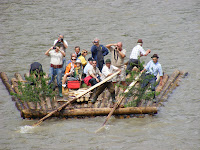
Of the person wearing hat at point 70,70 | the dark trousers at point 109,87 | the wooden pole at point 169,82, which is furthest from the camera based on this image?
the wooden pole at point 169,82

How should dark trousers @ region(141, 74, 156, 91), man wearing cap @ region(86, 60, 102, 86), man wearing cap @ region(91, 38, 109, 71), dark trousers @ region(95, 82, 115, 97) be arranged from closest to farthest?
1. dark trousers @ region(95, 82, 115, 97)
2. dark trousers @ region(141, 74, 156, 91)
3. man wearing cap @ region(86, 60, 102, 86)
4. man wearing cap @ region(91, 38, 109, 71)

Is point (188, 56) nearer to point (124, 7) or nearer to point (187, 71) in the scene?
point (187, 71)

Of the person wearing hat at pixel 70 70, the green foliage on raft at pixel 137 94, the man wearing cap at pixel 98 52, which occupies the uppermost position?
the man wearing cap at pixel 98 52

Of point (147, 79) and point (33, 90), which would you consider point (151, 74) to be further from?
point (33, 90)

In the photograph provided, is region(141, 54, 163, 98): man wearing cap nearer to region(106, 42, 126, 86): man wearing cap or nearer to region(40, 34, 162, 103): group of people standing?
region(40, 34, 162, 103): group of people standing

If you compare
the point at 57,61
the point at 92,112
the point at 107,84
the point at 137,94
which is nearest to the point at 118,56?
the point at 107,84

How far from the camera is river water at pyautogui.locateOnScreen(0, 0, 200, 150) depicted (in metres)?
14.9

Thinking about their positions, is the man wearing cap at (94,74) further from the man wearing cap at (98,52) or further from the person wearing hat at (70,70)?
the man wearing cap at (98,52)

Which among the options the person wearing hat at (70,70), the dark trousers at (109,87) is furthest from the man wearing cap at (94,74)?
the dark trousers at (109,87)

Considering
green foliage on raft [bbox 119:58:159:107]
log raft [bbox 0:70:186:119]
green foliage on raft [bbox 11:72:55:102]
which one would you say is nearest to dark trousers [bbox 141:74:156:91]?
green foliage on raft [bbox 119:58:159:107]

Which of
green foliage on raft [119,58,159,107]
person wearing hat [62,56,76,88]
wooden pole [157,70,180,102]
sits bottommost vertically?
wooden pole [157,70,180,102]

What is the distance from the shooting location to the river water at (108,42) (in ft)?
48.9

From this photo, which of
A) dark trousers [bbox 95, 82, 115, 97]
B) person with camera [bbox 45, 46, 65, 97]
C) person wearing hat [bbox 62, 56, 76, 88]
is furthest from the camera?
person wearing hat [bbox 62, 56, 76, 88]

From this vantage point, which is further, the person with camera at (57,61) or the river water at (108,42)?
the person with camera at (57,61)
